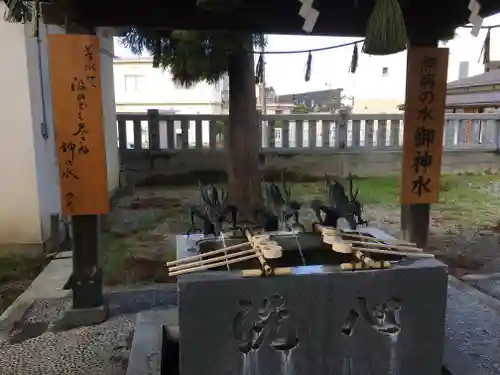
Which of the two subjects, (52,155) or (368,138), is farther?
(368,138)

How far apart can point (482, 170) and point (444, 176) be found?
123cm

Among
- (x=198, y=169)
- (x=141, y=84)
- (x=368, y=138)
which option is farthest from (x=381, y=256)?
(x=141, y=84)

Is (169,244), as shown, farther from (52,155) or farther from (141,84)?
(141,84)

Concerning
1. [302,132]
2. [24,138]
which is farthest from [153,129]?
[24,138]

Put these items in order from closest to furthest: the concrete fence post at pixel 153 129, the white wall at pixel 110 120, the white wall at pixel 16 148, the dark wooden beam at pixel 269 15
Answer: the dark wooden beam at pixel 269 15, the white wall at pixel 16 148, the white wall at pixel 110 120, the concrete fence post at pixel 153 129

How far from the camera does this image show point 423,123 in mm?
3584

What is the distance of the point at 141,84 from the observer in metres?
25.9

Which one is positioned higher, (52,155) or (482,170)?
(52,155)

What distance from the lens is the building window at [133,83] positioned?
25.9 meters

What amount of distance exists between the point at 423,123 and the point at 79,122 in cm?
270

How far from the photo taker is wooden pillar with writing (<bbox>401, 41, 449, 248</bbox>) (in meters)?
3.49

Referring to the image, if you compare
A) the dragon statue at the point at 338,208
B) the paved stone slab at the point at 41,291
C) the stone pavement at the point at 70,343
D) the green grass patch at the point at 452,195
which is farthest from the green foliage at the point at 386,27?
the green grass patch at the point at 452,195

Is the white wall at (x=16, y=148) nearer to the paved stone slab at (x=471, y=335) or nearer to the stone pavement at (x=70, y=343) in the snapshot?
the stone pavement at (x=70, y=343)

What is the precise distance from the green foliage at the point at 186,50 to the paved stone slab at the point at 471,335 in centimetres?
381
